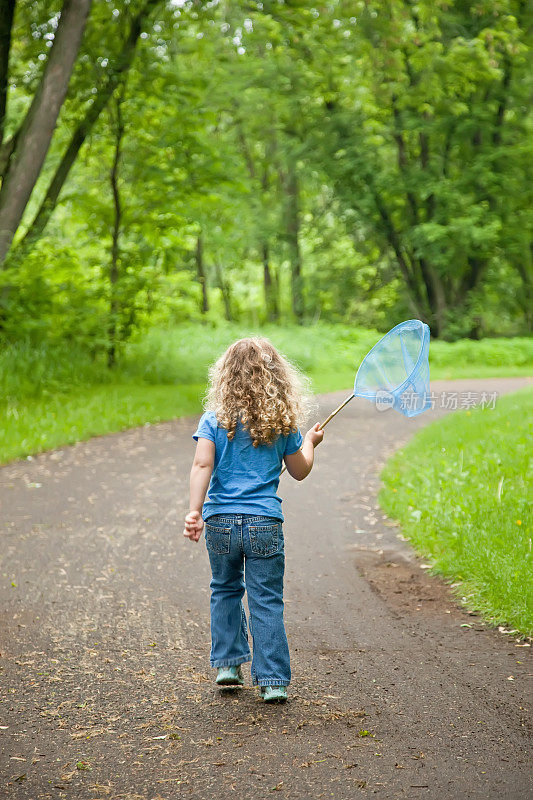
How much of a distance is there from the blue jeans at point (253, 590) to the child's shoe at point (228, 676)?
3cm

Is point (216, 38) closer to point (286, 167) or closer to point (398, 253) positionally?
point (286, 167)

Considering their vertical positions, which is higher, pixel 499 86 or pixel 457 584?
pixel 499 86

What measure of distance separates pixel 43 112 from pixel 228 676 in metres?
9.85

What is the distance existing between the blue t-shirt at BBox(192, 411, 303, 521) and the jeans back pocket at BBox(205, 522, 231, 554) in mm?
69

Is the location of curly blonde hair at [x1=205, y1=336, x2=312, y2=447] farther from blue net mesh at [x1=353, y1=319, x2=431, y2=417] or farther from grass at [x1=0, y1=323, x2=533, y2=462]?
grass at [x1=0, y1=323, x2=533, y2=462]

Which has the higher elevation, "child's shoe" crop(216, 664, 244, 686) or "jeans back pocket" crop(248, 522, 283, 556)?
"jeans back pocket" crop(248, 522, 283, 556)

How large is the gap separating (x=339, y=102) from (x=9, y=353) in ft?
62.3

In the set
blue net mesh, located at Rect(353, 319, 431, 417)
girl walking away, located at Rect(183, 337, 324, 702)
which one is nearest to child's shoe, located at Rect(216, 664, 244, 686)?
girl walking away, located at Rect(183, 337, 324, 702)

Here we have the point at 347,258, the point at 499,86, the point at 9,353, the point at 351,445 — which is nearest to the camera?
the point at 351,445

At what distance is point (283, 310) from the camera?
38969mm

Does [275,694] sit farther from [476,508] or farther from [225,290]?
[225,290]

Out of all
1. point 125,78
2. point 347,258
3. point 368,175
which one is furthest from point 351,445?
point 347,258

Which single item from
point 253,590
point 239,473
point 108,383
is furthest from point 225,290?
point 253,590

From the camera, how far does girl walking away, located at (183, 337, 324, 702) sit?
368cm
